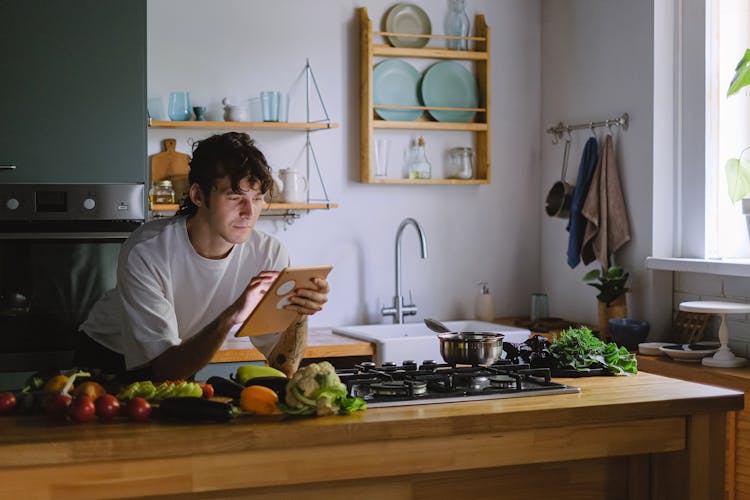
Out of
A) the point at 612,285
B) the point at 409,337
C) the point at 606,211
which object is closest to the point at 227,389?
the point at 409,337

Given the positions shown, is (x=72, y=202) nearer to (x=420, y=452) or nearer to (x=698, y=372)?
(x=420, y=452)

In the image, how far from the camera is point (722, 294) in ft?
13.3

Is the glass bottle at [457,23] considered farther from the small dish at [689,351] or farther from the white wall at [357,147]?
the small dish at [689,351]

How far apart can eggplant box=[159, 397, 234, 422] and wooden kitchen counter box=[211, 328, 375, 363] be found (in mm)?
1716

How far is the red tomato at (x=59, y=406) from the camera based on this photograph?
213 cm

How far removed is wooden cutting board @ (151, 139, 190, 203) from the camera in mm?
4449

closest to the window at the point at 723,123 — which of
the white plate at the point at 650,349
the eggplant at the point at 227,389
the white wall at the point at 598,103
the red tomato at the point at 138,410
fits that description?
the white wall at the point at 598,103

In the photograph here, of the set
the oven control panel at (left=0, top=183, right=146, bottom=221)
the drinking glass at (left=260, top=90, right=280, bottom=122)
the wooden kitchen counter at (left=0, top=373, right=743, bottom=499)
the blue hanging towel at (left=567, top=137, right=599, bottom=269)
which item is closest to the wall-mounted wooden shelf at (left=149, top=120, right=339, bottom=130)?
the drinking glass at (left=260, top=90, right=280, bottom=122)

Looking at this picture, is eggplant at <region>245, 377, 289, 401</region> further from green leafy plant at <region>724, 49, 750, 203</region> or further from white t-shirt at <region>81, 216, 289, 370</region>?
green leafy plant at <region>724, 49, 750, 203</region>

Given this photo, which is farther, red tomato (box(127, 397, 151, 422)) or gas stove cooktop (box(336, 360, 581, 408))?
gas stove cooktop (box(336, 360, 581, 408))

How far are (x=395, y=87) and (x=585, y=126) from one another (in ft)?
3.26

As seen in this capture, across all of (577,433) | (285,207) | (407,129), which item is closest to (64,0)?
(285,207)

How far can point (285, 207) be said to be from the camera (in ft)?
14.6

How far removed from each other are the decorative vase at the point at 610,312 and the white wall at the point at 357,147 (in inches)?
20.3
